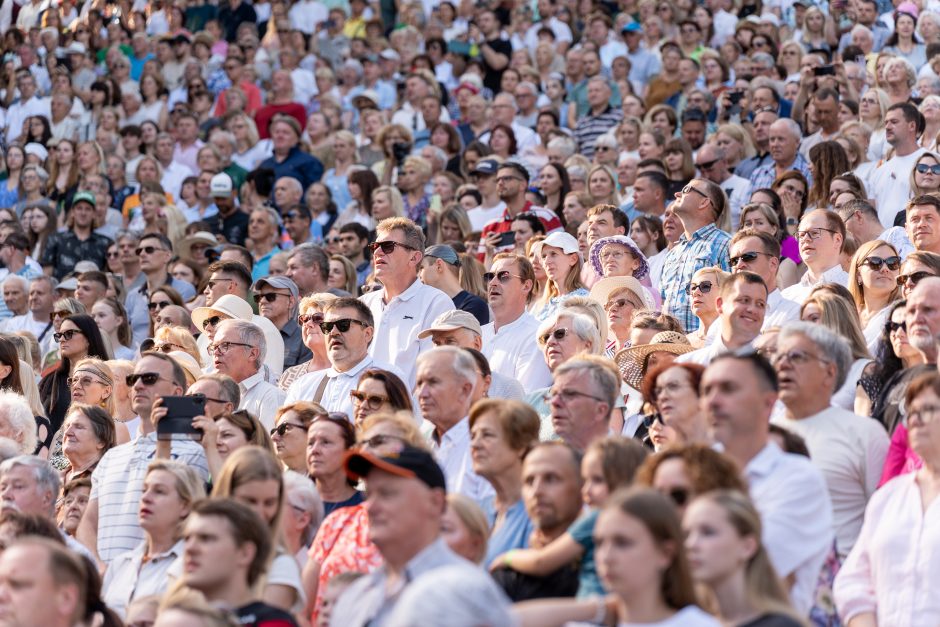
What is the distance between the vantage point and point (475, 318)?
9.13m

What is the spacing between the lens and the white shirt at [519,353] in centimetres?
906

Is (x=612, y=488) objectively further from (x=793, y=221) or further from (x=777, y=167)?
(x=777, y=167)

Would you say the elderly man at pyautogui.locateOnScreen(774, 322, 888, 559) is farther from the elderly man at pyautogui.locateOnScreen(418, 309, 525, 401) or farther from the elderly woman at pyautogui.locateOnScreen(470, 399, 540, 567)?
the elderly man at pyautogui.locateOnScreen(418, 309, 525, 401)

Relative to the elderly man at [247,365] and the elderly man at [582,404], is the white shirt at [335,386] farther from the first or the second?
the elderly man at [582,404]

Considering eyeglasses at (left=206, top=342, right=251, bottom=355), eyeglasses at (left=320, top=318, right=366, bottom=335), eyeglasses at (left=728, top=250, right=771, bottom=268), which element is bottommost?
eyeglasses at (left=206, top=342, right=251, bottom=355)

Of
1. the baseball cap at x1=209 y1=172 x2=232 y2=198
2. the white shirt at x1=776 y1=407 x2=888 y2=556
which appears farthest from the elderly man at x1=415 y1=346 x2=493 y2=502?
the baseball cap at x1=209 y1=172 x2=232 y2=198

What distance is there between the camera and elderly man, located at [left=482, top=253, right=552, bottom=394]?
910 cm

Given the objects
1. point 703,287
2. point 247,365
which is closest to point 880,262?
point 703,287

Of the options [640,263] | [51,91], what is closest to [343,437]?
[640,263]

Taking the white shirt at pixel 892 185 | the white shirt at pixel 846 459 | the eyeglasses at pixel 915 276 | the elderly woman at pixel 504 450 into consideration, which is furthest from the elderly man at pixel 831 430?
the white shirt at pixel 892 185

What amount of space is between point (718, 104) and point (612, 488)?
10.7 meters

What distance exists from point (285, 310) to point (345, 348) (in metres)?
2.25

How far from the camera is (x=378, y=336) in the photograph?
31.8 feet

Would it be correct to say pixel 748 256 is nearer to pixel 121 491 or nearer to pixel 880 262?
pixel 880 262
